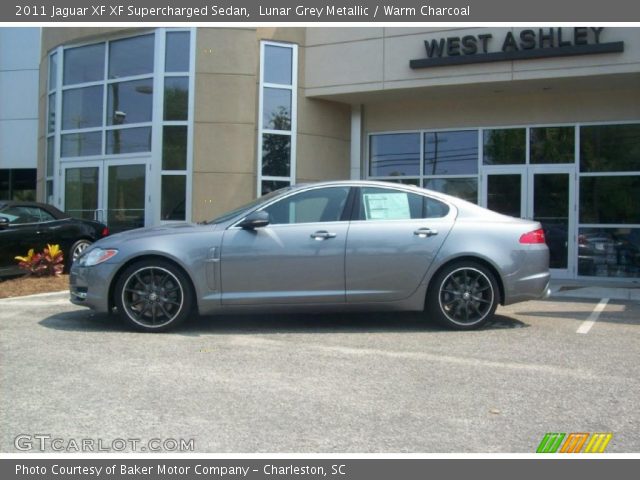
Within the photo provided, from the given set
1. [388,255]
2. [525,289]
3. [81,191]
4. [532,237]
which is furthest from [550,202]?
[81,191]

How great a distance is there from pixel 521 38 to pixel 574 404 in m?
8.78

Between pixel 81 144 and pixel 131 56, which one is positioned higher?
pixel 131 56

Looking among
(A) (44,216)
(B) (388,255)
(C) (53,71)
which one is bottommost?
(B) (388,255)

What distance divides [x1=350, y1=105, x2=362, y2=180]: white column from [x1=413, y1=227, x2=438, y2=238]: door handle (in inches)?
289

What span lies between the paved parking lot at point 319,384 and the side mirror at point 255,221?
3.55 feet

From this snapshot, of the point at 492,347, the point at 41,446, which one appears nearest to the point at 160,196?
the point at 492,347

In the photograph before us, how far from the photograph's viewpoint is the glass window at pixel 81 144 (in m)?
13.7

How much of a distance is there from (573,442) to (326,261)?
328 cm

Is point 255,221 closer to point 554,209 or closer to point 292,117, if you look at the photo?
point 292,117

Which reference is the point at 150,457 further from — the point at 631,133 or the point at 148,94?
the point at 631,133

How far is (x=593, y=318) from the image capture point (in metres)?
7.61

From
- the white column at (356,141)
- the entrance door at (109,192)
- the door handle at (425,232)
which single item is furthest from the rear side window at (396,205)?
the entrance door at (109,192)

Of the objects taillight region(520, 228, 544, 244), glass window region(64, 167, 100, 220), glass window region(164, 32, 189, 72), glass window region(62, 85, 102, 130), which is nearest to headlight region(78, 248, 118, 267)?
taillight region(520, 228, 544, 244)

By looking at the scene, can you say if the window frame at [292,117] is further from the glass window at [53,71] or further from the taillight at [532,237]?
the taillight at [532,237]
